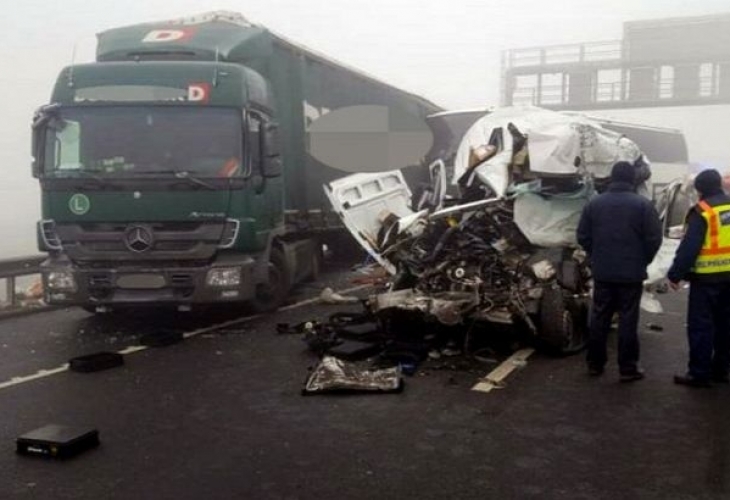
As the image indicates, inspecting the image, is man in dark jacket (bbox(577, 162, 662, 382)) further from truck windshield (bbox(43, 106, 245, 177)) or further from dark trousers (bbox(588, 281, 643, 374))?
truck windshield (bbox(43, 106, 245, 177))

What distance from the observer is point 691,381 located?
5.77m

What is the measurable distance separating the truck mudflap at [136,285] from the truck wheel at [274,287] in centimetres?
136

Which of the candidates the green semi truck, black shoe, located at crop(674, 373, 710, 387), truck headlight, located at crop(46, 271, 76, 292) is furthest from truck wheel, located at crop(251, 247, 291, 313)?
black shoe, located at crop(674, 373, 710, 387)

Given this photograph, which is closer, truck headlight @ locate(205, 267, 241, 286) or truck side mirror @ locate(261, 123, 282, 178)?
truck headlight @ locate(205, 267, 241, 286)

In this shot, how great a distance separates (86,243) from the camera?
7859 millimetres

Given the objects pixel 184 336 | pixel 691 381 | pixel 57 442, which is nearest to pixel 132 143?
pixel 184 336

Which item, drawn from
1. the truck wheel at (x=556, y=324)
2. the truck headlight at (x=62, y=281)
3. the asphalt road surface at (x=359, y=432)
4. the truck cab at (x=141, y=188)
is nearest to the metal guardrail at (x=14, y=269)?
the truck cab at (x=141, y=188)

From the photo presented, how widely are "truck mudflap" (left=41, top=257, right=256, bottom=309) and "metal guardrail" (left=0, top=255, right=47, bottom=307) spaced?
9.25 feet

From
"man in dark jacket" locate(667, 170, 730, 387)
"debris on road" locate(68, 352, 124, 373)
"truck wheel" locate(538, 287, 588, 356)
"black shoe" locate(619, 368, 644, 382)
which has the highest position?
"man in dark jacket" locate(667, 170, 730, 387)

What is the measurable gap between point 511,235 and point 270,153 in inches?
112

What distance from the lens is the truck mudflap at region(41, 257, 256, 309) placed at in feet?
25.8

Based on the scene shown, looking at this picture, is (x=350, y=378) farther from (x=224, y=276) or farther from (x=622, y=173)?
(x=622, y=173)

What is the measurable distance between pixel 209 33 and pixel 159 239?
291cm

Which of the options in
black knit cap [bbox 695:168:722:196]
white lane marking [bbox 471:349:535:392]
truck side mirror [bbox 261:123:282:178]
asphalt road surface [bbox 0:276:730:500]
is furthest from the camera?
truck side mirror [bbox 261:123:282:178]
